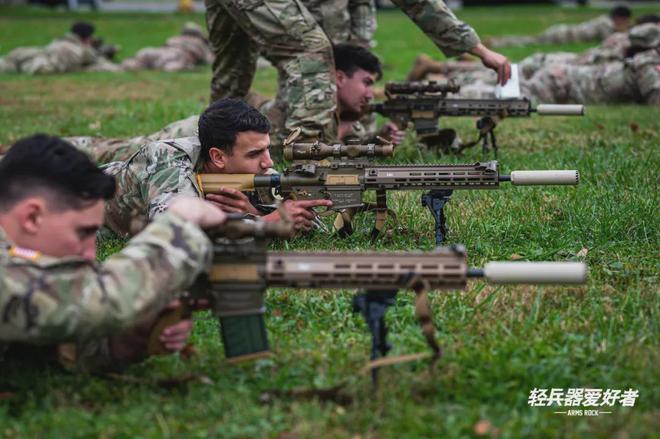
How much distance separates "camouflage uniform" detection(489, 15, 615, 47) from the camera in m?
21.2

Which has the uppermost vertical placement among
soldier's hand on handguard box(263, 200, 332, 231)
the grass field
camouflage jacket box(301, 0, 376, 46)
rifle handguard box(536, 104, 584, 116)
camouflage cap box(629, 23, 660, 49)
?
camouflage jacket box(301, 0, 376, 46)

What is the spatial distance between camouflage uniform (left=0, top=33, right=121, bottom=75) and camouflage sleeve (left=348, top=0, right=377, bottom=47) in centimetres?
1189

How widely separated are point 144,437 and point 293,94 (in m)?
4.07

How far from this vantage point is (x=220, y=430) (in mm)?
2930

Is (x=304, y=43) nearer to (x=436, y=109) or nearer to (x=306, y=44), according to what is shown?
(x=306, y=44)

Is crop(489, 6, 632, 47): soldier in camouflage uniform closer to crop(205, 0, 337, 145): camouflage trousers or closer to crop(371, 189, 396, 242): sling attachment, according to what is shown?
crop(205, 0, 337, 145): camouflage trousers

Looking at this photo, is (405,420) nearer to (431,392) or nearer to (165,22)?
(431,392)

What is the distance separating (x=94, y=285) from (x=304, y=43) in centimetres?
389

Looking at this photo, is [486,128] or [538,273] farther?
[486,128]

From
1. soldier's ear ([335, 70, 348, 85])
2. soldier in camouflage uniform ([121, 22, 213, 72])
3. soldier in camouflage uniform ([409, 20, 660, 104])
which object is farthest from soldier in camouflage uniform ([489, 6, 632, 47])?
soldier's ear ([335, 70, 348, 85])

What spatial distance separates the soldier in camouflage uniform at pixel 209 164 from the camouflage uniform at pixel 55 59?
14.2 meters

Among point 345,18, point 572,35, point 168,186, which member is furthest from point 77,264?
point 572,35

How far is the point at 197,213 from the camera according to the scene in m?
3.15


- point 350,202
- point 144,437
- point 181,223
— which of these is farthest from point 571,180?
point 144,437
